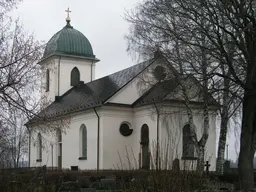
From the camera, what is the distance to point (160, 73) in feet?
80.2

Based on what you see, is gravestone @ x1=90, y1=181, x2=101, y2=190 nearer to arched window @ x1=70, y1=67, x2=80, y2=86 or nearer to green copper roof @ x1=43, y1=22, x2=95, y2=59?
arched window @ x1=70, y1=67, x2=80, y2=86

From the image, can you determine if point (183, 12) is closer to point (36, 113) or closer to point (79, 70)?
point (36, 113)

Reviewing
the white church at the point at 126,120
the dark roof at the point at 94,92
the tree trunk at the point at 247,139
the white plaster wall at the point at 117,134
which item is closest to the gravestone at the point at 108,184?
the white church at the point at 126,120

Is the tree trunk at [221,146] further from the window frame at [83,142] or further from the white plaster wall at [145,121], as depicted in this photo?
the window frame at [83,142]

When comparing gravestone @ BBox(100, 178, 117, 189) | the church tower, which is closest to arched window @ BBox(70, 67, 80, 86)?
the church tower

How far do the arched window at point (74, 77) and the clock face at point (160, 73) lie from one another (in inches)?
780

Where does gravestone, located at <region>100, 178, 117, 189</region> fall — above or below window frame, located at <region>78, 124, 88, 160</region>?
below

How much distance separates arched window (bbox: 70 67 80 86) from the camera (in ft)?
144

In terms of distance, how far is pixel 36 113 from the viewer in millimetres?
16141

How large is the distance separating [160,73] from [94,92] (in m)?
12.8

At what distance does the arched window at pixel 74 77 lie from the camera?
4403cm

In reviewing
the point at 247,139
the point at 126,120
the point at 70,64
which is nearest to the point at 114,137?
the point at 126,120

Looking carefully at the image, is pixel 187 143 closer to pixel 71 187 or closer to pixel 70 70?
pixel 71 187

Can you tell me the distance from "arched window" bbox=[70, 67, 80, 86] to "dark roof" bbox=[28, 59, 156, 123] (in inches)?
32.1
